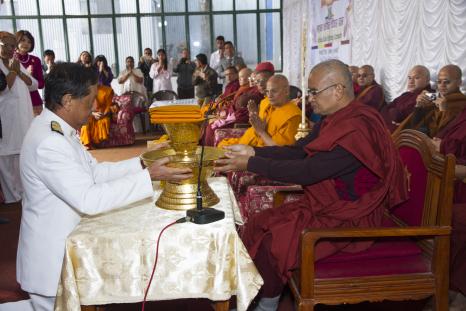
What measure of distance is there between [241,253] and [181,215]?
0.92 ft

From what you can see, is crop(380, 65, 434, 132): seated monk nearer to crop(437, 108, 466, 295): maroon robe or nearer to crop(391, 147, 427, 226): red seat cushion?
crop(437, 108, 466, 295): maroon robe

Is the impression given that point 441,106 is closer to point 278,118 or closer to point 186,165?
point 278,118

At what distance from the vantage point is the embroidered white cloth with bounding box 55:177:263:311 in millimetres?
1534

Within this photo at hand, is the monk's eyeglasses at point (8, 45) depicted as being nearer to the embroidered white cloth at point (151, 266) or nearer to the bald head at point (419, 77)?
the embroidered white cloth at point (151, 266)

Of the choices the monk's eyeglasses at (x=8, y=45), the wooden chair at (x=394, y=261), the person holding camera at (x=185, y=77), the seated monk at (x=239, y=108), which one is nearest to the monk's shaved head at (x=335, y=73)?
the wooden chair at (x=394, y=261)

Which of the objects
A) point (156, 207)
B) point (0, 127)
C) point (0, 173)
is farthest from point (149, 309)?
point (0, 173)

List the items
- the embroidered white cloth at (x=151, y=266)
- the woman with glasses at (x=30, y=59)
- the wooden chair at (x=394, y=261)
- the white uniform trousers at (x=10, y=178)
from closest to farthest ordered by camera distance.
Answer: the embroidered white cloth at (x=151, y=266) < the wooden chair at (x=394, y=261) < the white uniform trousers at (x=10, y=178) < the woman with glasses at (x=30, y=59)

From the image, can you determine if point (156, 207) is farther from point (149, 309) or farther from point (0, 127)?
point (0, 127)

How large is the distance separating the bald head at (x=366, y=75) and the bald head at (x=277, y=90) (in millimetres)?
2195

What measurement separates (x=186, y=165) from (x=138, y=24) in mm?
10802

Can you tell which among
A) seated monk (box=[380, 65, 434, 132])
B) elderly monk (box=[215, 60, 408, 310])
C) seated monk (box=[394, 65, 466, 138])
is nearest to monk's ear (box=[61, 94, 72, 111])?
elderly monk (box=[215, 60, 408, 310])

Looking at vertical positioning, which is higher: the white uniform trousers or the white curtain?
the white curtain

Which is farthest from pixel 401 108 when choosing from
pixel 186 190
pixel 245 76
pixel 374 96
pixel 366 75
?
pixel 186 190

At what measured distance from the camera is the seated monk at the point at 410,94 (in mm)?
4730
